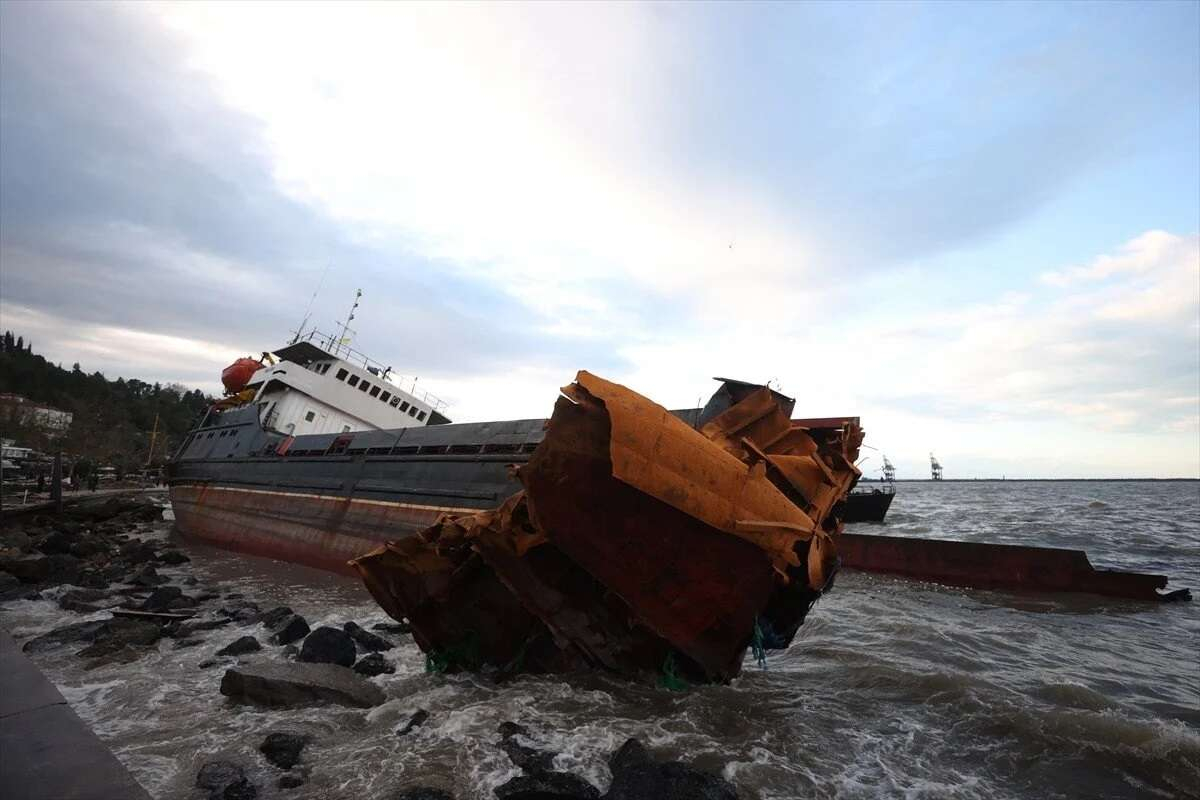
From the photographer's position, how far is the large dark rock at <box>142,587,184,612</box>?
940 centimetres

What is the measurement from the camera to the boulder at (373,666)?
648cm

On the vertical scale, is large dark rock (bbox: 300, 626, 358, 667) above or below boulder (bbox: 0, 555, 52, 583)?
above

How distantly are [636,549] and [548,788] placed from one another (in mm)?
1805

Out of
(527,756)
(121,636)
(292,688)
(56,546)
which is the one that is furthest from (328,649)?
(56,546)

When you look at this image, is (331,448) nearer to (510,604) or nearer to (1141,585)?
(510,604)

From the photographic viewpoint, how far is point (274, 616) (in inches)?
350

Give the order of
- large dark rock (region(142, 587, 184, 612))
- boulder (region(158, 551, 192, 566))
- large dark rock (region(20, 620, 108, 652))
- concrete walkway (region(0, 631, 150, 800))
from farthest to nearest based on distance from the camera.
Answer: boulder (region(158, 551, 192, 566))
large dark rock (region(142, 587, 184, 612))
large dark rock (region(20, 620, 108, 652))
concrete walkway (region(0, 631, 150, 800))

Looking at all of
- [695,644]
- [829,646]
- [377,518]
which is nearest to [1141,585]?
[829,646]

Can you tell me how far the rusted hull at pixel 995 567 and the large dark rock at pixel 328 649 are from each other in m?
13.7

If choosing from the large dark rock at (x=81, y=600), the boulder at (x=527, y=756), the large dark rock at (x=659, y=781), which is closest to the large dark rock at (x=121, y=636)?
the large dark rock at (x=81, y=600)

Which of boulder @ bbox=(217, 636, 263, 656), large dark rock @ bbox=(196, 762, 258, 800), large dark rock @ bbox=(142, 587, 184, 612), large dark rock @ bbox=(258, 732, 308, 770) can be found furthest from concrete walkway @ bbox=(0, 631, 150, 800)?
large dark rock @ bbox=(142, 587, 184, 612)

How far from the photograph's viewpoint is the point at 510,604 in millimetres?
5672

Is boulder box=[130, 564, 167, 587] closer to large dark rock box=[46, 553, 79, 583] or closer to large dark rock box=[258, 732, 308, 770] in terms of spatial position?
large dark rock box=[46, 553, 79, 583]

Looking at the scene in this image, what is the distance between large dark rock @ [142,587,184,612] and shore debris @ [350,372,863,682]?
6.55 m
